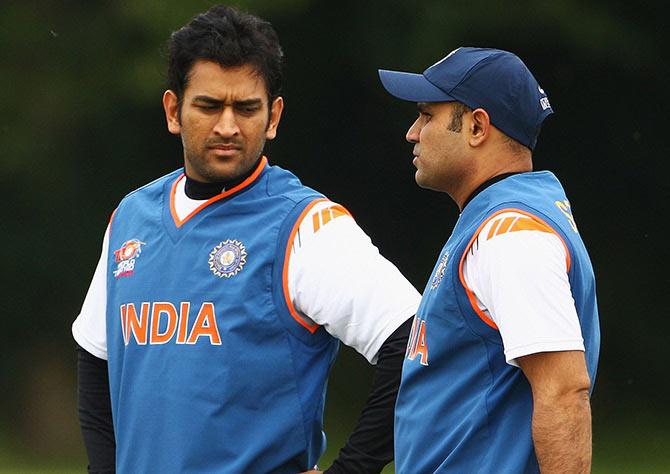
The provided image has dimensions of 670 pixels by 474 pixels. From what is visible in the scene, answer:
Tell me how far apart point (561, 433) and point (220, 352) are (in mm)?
867

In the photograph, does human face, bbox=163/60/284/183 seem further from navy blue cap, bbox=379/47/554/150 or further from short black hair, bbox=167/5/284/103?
navy blue cap, bbox=379/47/554/150

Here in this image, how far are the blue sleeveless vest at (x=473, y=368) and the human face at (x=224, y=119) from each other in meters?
0.61

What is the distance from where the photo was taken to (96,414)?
11.9 ft

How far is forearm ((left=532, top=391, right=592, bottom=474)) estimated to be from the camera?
2.78 metres

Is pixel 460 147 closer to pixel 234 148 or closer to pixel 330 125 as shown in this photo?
pixel 234 148

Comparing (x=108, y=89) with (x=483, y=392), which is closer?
(x=483, y=392)

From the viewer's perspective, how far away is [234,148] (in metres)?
3.42

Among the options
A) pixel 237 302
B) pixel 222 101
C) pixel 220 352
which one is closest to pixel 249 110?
pixel 222 101

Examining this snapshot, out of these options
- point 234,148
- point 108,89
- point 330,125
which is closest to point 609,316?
point 330,125

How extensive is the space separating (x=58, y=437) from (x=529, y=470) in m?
8.40

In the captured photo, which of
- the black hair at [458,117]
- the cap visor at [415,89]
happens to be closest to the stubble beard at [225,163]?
the cap visor at [415,89]

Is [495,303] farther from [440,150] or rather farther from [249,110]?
[249,110]

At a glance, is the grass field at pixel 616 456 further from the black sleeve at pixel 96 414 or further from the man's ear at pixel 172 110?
the man's ear at pixel 172 110

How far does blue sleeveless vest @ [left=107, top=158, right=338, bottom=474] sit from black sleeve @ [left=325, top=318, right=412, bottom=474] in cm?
11
